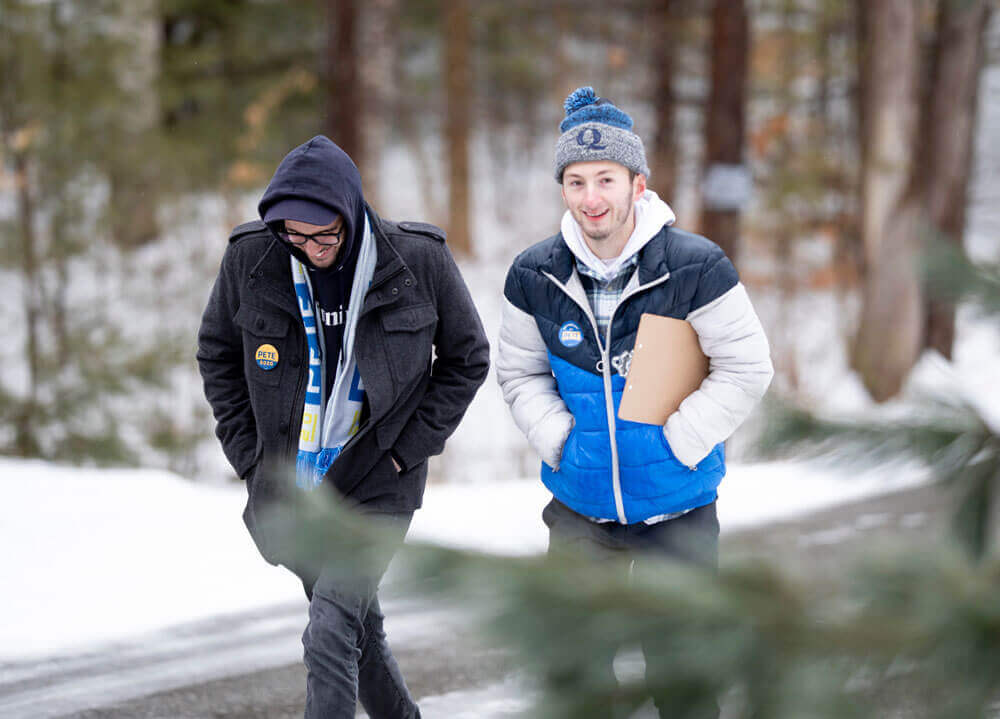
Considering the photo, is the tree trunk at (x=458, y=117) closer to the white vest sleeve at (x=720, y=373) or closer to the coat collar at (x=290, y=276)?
the coat collar at (x=290, y=276)

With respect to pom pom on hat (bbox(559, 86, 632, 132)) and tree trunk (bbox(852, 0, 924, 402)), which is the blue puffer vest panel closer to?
pom pom on hat (bbox(559, 86, 632, 132))

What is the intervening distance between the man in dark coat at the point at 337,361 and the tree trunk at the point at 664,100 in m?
10.7

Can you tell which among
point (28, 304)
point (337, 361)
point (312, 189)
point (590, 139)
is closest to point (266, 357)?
point (337, 361)

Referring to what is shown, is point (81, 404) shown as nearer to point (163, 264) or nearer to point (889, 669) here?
point (163, 264)

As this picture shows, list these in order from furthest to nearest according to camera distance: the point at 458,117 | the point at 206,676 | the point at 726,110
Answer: the point at 458,117, the point at 726,110, the point at 206,676

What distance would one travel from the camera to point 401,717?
4.06m

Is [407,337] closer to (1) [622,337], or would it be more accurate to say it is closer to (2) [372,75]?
(1) [622,337]

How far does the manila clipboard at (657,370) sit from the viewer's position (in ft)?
12.1

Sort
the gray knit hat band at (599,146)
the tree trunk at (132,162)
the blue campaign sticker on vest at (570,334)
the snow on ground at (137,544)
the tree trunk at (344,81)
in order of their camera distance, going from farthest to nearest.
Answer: the tree trunk at (344,81)
the tree trunk at (132,162)
the snow on ground at (137,544)
the blue campaign sticker on vest at (570,334)
the gray knit hat band at (599,146)

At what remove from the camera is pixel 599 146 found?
11.8 ft

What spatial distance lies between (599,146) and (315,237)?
37.1 inches

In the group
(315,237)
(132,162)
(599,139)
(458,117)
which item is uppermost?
(599,139)

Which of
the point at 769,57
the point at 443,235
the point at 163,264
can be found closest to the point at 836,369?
the point at 163,264

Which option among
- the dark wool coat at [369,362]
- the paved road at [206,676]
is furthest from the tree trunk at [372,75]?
the dark wool coat at [369,362]
